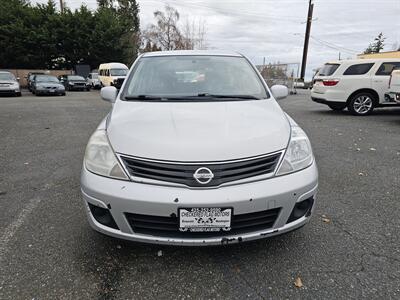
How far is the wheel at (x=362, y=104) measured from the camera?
9148mm

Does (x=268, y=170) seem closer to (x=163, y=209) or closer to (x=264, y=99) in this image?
(x=163, y=209)

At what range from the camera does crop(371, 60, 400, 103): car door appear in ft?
28.8

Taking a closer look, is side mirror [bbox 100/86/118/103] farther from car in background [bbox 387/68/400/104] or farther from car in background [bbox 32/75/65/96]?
car in background [bbox 32/75/65/96]

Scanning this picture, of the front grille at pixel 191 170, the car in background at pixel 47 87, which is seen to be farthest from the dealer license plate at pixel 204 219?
the car in background at pixel 47 87

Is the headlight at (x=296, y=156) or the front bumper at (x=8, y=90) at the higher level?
the headlight at (x=296, y=156)

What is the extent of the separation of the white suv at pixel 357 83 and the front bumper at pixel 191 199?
8099 millimetres

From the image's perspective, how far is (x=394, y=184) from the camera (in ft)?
12.4

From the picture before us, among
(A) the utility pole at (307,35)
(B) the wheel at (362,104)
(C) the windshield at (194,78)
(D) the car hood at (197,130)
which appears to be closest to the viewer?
(D) the car hood at (197,130)

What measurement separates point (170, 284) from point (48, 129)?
6526 millimetres

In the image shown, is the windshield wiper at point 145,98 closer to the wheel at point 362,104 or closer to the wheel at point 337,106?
the wheel at point 362,104

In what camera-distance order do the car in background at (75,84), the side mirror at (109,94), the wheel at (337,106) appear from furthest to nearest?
1. the car in background at (75,84)
2. the wheel at (337,106)
3. the side mirror at (109,94)

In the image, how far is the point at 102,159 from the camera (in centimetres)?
217

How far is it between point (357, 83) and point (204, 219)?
874 cm

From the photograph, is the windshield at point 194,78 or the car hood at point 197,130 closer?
the car hood at point 197,130
